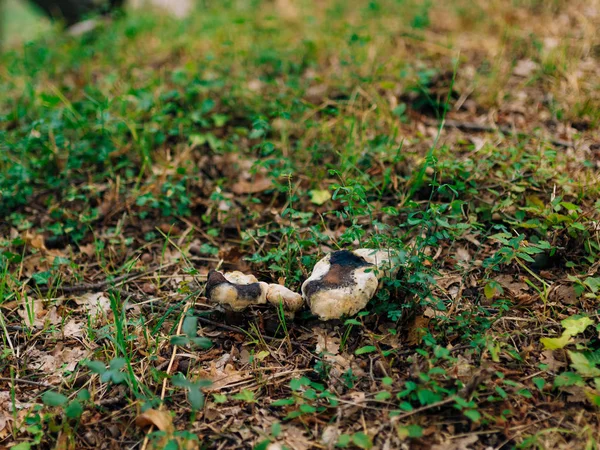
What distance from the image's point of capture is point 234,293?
8.29 feet

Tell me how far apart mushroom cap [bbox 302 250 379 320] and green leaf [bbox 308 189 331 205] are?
2.85 ft

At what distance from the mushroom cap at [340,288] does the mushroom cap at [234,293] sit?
23 cm

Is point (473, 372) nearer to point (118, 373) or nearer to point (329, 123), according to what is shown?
point (118, 373)

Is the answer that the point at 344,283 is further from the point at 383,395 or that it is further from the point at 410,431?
the point at 410,431

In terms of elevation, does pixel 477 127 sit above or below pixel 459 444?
above

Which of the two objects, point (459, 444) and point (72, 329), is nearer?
point (459, 444)

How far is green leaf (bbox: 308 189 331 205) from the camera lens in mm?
3398

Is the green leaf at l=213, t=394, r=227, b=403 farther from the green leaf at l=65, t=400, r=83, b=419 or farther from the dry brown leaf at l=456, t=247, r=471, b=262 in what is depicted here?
the dry brown leaf at l=456, t=247, r=471, b=262

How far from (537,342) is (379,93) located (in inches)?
98.8

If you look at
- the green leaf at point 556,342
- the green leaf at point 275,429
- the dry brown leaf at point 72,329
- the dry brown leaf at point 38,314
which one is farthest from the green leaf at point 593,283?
the dry brown leaf at point 38,314

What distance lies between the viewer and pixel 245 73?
182 inches

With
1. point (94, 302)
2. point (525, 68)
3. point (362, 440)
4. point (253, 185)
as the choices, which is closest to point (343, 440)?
point (362, 440)

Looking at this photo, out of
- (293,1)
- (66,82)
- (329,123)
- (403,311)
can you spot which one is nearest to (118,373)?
(403,311)

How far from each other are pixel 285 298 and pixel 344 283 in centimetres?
31
